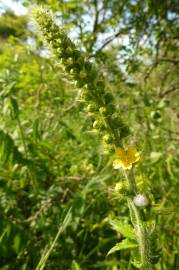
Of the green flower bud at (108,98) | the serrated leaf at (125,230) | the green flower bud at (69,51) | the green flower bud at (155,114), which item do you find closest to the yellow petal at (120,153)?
the green flower bud at (108,98)

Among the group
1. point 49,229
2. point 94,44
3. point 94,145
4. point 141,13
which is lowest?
point 49,229

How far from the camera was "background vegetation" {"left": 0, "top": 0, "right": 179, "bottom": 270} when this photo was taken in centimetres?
253

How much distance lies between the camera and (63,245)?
108 inches

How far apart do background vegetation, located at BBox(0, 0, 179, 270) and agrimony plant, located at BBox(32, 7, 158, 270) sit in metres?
0.08

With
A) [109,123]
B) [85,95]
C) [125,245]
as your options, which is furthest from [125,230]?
[85,95]

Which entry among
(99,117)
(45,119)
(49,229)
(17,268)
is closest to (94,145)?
(45,119)

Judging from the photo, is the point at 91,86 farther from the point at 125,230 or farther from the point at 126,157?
the point at 125,230

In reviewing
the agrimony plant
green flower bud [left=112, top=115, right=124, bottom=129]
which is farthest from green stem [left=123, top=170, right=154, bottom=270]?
green flower bud [left=112, top=115, right=124, bottom=129]

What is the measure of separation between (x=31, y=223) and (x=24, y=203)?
28 centimetres

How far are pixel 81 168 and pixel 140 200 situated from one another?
6.66ft

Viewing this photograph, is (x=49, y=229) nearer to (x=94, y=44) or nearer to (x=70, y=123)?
(x=70, y=123)

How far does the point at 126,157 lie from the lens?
5.21 ft

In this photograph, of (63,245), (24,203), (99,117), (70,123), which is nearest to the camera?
(99,117)

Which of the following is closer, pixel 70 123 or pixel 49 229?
pixel 49 229
